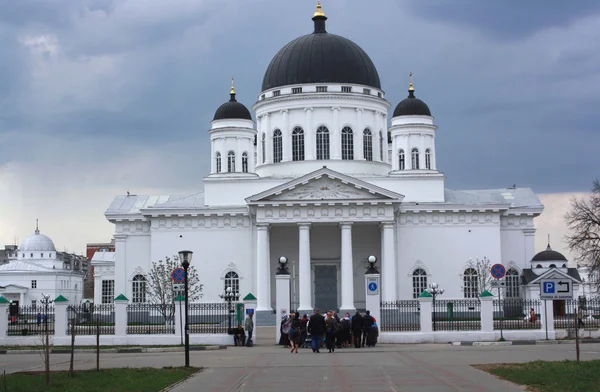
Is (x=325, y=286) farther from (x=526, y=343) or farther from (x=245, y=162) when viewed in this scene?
(x=526, y=343)

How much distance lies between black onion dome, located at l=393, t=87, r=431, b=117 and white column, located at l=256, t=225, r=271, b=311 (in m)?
15.4

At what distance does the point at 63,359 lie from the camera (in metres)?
33.5

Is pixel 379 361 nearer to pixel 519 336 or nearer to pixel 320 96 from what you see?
pixel 519 336

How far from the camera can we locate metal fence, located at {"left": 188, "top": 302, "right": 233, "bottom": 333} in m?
43.5

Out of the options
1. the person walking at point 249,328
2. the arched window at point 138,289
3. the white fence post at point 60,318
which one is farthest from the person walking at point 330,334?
the arched window at point 138,289

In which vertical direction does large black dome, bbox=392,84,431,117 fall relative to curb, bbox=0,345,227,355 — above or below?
above

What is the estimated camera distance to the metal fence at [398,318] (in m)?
42.5

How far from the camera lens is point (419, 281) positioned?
66.2 meters

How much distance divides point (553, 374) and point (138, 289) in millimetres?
48253

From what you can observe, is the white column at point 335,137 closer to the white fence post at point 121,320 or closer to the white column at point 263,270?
the white column at point 263,270

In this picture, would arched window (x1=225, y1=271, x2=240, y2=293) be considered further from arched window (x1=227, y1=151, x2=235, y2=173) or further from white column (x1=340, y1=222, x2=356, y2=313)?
arched window (x1=227, y1=151, x2=235, y2=173)

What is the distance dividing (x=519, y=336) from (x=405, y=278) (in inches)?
1016

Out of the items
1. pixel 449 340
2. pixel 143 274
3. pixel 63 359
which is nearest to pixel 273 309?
pixel 143 274

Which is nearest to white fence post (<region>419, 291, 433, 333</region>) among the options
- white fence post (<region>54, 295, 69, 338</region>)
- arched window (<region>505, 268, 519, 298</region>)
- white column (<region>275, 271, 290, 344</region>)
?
white column (<region>275, 271, 290, 344</region>)
